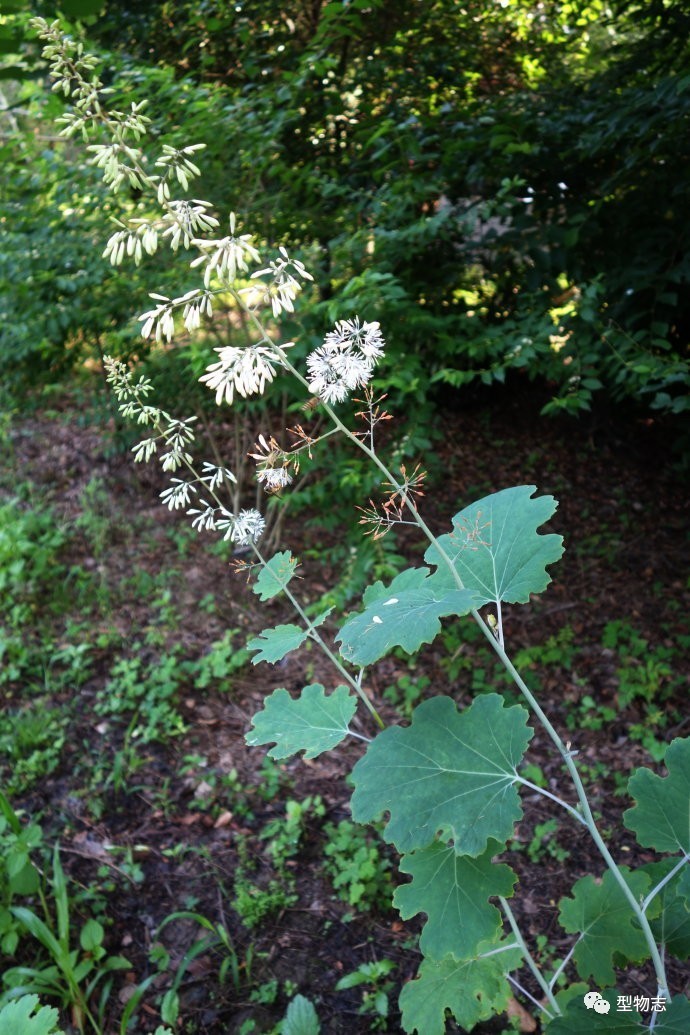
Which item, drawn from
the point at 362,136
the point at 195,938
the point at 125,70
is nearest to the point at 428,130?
the point at 362,136

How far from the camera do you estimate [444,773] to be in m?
1.19

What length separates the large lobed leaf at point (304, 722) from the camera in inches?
54.8

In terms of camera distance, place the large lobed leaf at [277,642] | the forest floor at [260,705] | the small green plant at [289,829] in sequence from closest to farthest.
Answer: the large lobed leaf at [277,642]
the forest floor at [260,705]
the small green plant at [289,829]

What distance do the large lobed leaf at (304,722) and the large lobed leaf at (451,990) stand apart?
515 millimetres

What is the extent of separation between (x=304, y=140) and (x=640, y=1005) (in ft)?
14.5

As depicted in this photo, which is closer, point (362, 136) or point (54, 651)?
point (54, 651)

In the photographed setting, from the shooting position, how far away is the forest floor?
235 cm

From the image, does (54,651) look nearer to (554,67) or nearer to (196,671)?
(196,671)

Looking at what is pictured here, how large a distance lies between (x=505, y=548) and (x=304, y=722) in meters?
0.53

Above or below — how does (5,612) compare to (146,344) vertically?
below

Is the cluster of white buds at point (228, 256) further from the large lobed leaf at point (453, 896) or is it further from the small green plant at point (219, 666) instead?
the small green plant at point (219, 666)

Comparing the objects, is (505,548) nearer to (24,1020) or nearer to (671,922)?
(671,922)

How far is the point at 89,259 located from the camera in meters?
3.79

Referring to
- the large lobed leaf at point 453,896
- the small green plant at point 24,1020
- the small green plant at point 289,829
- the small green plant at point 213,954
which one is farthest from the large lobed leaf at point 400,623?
the small green plant at point 289,829
